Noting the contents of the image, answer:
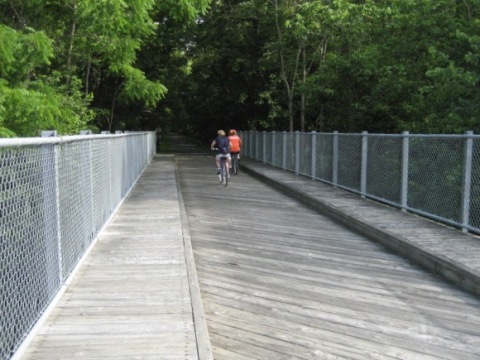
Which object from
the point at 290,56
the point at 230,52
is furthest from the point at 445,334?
the point at 230,52

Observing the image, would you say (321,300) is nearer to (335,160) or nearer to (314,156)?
(335,160)

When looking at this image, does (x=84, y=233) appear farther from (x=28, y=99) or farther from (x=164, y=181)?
(x=164, y=181)

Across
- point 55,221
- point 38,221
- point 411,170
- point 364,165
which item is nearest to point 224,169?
point 364,165

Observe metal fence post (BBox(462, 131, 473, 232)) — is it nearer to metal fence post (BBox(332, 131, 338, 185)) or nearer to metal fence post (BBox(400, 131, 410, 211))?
metal fence post (BBox(400, 131, 410, 211))

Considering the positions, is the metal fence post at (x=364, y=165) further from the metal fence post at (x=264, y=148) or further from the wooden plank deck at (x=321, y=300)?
the metal fence post at (x=264, y=148)

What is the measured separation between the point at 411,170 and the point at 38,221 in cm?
802

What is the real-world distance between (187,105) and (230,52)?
10.9 metres

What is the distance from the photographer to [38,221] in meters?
4.23

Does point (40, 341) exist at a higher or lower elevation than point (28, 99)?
lower

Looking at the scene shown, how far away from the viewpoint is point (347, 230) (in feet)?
32.4

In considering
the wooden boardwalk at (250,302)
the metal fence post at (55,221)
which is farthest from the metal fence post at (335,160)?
the metal fence post at (55,221)

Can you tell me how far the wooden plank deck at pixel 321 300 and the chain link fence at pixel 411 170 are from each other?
1518 millimetres

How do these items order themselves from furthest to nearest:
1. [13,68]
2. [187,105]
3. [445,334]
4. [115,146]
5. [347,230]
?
[187,105]
[13,68]
[115,146]
[347,230]
[445,334]

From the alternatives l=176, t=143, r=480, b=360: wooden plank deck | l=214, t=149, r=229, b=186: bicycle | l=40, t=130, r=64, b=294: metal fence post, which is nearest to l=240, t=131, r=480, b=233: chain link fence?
l=176, t=143, r=480, b=360: wooden plank deck
